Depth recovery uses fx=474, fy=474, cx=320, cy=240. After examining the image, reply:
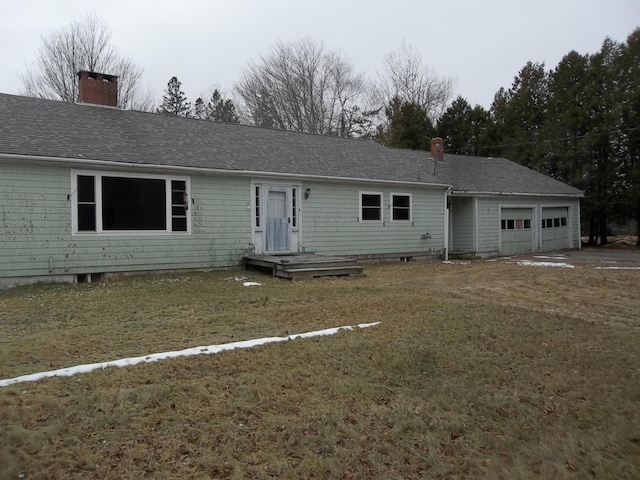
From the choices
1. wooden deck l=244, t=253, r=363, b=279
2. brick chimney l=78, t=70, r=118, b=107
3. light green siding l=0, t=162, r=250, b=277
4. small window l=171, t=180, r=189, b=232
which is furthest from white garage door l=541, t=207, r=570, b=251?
brick chimney l=78, t=70, r=118, b=107

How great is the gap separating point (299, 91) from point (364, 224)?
19432mm

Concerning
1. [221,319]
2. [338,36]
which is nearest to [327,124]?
[338,36]

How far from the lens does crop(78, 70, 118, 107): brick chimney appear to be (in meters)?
13.7

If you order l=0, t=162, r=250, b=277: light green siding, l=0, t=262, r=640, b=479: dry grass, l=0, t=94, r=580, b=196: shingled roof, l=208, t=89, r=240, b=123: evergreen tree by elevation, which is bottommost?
l=0, t=262, r=640, b=479: dry grass

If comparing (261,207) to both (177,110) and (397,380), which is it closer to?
(397,380)

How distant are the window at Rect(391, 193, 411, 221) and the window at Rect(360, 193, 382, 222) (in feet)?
1.84

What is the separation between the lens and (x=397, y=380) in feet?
14.5

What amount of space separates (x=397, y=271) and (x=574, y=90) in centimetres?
1819

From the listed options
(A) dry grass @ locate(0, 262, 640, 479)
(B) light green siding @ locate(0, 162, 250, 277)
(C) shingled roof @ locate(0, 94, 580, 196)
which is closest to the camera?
(A) dry grass @ locate(0, 262, 640, 479)

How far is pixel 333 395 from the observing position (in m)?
4.05

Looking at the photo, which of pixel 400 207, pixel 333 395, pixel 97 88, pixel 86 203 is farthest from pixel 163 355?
pixel 400 207

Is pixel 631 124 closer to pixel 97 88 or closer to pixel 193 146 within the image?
pixel 193 146

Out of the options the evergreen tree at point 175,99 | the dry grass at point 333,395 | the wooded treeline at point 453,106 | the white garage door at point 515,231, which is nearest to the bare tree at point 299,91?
the wooded treeline at point 453,106

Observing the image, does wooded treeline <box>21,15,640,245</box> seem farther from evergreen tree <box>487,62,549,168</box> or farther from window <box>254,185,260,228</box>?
window <box>254,185,260,228</box>
